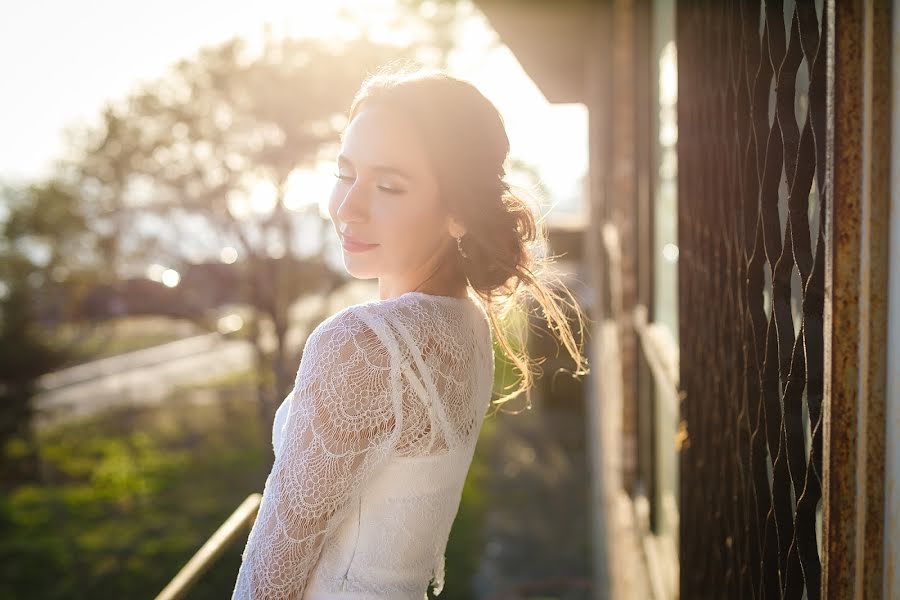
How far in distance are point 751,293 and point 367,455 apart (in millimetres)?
553

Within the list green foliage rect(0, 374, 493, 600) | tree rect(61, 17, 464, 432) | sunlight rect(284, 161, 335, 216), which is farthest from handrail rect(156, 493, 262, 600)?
sunlight rect(284, 161, 335, 216)

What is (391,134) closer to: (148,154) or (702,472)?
(702,472)

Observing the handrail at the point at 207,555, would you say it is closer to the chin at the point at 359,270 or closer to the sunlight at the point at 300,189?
the chin at the point at 359,270

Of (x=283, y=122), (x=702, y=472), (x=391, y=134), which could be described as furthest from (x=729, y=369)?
(x=283, y=122)

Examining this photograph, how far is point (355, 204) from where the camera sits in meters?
1.33

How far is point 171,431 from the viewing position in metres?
11.1

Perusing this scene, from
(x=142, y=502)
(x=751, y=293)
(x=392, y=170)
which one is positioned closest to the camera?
(x=751, y=293)

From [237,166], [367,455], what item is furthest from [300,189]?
[367,455]

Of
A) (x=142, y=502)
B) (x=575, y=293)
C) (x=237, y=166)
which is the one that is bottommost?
(x=142, y=502)

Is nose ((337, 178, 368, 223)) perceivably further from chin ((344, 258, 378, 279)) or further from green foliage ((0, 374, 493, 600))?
green foliage ((0, 374, 493, 600))

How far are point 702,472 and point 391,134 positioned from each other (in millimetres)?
877

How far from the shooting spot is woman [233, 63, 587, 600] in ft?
3.82

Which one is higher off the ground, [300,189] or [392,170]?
[300,189]

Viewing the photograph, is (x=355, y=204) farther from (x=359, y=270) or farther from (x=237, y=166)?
(x=237, y=166)
